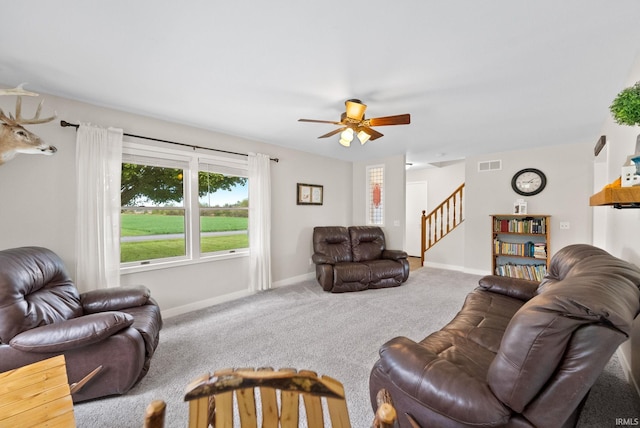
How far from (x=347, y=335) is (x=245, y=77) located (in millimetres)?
2613

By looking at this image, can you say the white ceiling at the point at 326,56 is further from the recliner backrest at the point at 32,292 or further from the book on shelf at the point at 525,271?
the book on shelf at the point at 525,271

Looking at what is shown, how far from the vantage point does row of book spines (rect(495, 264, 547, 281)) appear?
4316mm

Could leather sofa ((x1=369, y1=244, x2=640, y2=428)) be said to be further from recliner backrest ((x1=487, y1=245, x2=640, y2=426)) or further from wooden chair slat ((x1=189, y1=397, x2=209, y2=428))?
wooden chair slat ((x1=189, y1=397, x2=209, y2=428))

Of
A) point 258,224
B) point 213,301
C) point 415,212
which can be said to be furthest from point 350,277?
point 415,212

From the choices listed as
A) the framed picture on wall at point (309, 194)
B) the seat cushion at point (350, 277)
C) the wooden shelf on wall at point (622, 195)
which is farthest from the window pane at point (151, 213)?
the wooden shelf on wall at point (622, 195)

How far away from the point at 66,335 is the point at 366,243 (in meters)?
4.11

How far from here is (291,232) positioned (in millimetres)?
4559

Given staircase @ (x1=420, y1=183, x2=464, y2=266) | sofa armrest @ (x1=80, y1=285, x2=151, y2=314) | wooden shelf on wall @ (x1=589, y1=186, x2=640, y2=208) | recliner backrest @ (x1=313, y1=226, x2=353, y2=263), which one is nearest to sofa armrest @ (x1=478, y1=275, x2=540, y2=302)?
wooden shelf on wall @ (x1=589, y1=186, x2=640, y2=208)

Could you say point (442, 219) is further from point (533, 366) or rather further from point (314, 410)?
point (314, 410)

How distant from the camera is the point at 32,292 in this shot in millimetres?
1892

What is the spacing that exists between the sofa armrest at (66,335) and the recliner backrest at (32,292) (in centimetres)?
11

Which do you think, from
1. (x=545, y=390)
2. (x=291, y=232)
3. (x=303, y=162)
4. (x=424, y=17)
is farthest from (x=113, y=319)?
(x=303, y=162)

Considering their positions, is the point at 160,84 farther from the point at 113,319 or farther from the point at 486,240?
the point at 486,240
